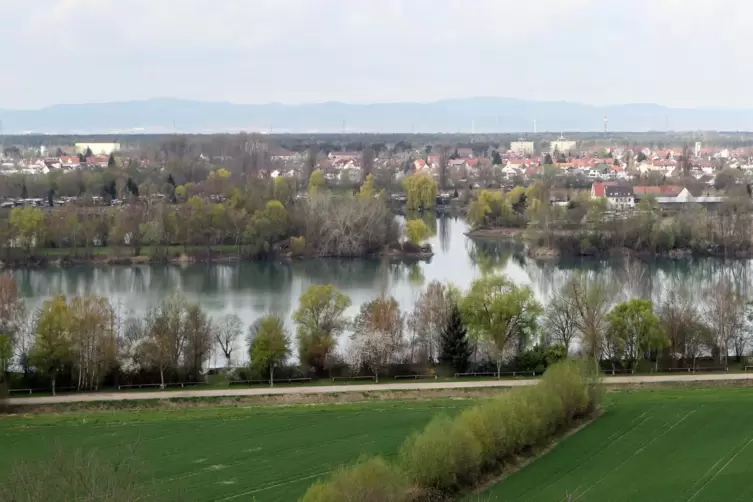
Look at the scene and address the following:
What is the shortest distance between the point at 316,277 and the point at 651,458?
12.7 m

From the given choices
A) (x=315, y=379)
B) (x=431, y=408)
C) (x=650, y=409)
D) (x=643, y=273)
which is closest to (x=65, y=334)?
(x=315, y=379)

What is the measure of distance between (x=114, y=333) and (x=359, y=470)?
6.38 metres

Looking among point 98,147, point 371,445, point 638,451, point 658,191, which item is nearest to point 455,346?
point 371,445

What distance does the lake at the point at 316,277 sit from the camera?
17.2 metres

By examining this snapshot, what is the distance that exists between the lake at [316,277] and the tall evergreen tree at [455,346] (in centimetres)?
420

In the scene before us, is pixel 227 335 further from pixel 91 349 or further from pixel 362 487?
pixel 362 487

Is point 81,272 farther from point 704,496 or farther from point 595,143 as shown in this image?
point 595,143

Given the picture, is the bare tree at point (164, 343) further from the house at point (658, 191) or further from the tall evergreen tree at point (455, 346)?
the house at point (658, 191)

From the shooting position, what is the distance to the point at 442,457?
7.22 meters

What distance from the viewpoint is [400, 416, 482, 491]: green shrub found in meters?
7.20

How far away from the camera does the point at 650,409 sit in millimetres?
9758

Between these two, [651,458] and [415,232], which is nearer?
[651,458]

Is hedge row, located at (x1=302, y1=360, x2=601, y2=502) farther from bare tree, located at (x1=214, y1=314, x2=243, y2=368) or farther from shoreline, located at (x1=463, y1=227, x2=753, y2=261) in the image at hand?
shoreline, located at (x1=463, y1=227, x2=753, y2=261)

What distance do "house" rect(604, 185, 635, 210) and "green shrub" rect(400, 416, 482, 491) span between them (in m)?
23.4
